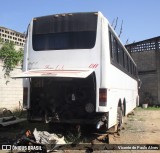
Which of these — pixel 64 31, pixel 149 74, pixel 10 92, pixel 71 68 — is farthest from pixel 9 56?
pixel 149 74

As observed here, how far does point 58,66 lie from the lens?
1004 centimetres

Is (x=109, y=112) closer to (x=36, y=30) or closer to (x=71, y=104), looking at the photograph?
(x=71, y=104)

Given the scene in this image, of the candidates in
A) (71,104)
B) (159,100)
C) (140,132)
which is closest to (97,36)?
(71,104)

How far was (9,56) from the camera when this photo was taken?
54.9 ft

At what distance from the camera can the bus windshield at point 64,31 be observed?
9938 millimetres

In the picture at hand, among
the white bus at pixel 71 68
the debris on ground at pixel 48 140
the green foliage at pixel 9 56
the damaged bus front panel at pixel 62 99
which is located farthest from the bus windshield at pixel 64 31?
the green foliage at pixel 9 56

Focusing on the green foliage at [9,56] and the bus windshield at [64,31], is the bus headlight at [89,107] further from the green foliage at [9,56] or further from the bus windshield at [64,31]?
the green foliage at [9,56]

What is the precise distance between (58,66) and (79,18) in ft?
5.03

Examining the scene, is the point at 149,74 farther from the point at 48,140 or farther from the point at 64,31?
the point at 48,140

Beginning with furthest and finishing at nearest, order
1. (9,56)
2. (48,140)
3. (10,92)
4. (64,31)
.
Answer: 1. (10,92)
2. (9,56)
3. (64,31)
4. (48,140)

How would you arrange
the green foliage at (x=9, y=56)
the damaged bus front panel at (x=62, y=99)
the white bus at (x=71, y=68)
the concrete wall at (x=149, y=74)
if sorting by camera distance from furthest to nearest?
the concrete wall at (x=149, y=74) < the green foliage at (x=9, y=56) < the damaged bus front panel at (x=62, y=99) < the white bus at (x=71, y=68)

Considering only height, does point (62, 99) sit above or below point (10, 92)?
below

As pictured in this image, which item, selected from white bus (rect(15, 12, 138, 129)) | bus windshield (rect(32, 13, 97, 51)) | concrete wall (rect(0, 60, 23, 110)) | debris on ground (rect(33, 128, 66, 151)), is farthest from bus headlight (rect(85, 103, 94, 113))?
concrete wall (rect(0, 60, 23, 110))

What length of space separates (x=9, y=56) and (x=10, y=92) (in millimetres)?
1845
